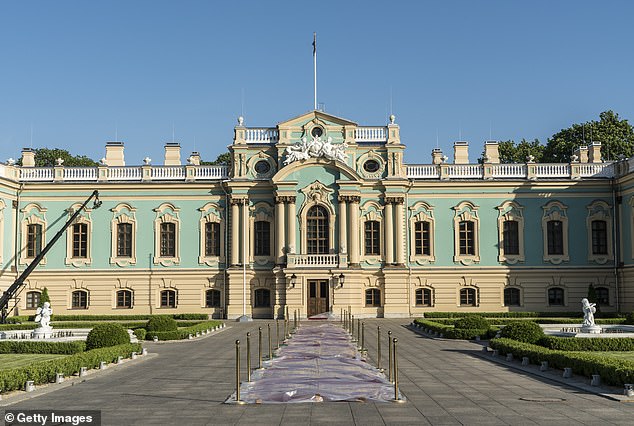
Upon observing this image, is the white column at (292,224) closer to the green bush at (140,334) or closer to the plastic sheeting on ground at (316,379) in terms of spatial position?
the green bush at (140,334)

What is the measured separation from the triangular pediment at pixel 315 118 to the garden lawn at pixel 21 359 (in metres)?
28.6

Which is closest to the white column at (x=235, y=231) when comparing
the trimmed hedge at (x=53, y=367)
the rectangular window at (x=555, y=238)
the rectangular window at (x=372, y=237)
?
the rectangular window at (x=372, y=237)

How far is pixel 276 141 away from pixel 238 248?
24.6ft

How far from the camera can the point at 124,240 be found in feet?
170

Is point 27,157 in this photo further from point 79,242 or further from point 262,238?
point 262,238

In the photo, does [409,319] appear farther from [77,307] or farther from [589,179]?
[77,307]

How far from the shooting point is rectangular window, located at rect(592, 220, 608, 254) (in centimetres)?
5072

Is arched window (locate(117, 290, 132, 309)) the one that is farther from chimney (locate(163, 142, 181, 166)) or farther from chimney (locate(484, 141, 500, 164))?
chimney (locate(484, 141, 500, 164))

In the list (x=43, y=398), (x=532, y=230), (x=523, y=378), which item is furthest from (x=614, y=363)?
(x=532, y=230)

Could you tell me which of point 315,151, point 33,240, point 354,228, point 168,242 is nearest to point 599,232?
point 354,228

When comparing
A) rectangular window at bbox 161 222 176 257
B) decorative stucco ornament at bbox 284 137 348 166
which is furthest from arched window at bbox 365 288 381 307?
rectangular window at bbox 161 222 176 257

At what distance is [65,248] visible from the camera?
5144 cm

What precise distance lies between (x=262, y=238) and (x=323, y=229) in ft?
13.4

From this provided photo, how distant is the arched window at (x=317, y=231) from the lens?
50.7 m
